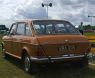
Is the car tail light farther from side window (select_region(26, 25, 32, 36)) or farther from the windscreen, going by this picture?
side window (select_region(26, 25, 32, 36))

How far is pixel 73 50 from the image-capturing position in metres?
10.3

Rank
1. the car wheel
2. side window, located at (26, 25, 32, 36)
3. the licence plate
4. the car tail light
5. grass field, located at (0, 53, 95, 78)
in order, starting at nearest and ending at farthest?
the car tail light < the licence plate < grass field, located at (0, 53, 95, 78) < the car wheel < side window, located at (26, 25, 32, 36)

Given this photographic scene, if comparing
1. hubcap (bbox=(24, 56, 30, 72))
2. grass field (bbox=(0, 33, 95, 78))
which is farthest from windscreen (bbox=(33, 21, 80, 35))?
grass field (bbox=(0, 33, 95, 78))

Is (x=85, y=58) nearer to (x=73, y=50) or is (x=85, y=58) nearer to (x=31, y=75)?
(x=73, y=50)

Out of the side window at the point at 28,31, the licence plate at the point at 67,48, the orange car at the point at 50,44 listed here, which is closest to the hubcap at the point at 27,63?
the orange car at the point at 50,44

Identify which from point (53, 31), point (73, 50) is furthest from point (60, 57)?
point (53, 31)

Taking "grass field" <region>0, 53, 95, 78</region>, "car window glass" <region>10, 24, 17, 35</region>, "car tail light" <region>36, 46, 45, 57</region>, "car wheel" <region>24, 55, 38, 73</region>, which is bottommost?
"grass field" <region>0, 53, 95, 78</region>

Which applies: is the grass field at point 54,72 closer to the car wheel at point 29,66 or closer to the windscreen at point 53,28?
the car wheel at point 29,66

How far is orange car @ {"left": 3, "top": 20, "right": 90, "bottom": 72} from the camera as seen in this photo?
32.7 ft

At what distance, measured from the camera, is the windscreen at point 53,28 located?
10791mm

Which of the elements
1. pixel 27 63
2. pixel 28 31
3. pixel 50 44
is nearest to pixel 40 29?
pixel 28 31

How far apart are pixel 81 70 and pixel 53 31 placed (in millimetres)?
1552

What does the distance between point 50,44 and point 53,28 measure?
4.06 feet

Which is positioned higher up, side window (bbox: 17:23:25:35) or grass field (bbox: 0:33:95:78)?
side window (bbox: 17:23:25:35)
